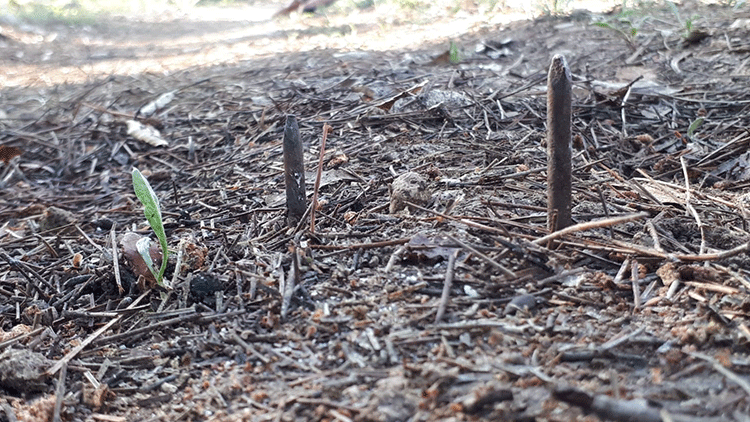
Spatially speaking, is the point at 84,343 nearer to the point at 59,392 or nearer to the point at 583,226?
the point at 59,392

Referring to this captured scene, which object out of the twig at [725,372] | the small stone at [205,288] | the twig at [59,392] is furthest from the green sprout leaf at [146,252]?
the twig at [725,372]

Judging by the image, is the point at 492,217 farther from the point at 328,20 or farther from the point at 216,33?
the point at 216,33

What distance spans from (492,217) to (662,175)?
101cm

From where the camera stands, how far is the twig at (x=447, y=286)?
1573mm

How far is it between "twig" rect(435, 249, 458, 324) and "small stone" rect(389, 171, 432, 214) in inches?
15.4

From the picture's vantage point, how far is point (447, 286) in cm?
166

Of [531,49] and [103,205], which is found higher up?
[531,49]

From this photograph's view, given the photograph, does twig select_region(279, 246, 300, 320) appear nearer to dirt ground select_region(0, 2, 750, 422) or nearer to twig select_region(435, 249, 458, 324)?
dirt ground select_region(0, 2, 750, 422)

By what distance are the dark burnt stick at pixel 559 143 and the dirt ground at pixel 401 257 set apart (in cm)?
Result: 8

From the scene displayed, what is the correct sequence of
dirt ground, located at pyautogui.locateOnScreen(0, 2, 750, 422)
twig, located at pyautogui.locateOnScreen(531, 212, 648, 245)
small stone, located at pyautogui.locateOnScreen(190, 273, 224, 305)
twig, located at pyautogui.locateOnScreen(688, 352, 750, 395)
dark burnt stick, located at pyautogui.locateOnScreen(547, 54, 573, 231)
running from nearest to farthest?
twig, located at pyautogui.locateOnScreen(688, 352, 750, 395) → dirt ground, located at pyautogui.locateOnScreen(0, 2, 750, 422) → twig, located at pyautogui.locateOnScreen(531, 212, 648, 245) → dark burnt stick, located at pyautogui.locateOnScreen(547, 54, 573, 231) → small stone, located at pyautogui.locateOnScreen(190, 273, 224, 305)

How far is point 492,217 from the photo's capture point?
2021 mm

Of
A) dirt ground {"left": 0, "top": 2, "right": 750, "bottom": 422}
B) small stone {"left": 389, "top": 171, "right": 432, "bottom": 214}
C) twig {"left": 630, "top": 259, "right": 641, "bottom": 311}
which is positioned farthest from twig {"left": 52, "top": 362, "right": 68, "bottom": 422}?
twig {"left": 630, "top": 259, "right": 641, "bottom": 311}

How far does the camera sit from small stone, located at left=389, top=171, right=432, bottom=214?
2166 mm

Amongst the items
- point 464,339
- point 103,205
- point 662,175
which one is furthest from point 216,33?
point 464,339
